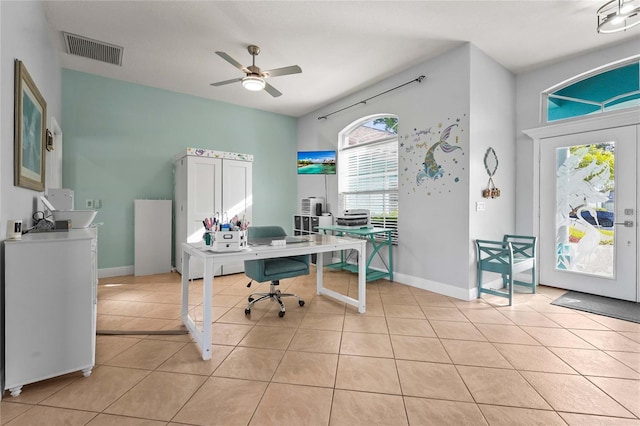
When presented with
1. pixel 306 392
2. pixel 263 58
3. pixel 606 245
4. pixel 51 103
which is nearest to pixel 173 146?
pixel 51 103

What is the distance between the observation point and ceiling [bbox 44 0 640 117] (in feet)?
9.34

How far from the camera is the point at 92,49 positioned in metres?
3.57

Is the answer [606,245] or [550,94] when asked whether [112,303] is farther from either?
[550,94]

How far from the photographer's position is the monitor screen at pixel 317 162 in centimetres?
525

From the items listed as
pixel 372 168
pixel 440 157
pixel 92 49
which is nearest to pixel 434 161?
pixel 440 157

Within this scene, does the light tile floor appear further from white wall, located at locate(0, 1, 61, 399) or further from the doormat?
white wall, located at locate(0, 1, 61, 399)

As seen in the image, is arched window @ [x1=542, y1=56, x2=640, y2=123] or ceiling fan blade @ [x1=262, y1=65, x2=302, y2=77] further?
arched window @ [x1=542, y1=56, x2=640, y2=123]

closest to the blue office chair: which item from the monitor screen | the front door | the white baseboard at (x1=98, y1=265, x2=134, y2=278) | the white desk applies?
the white desk

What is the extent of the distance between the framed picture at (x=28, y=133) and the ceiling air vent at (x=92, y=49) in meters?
1.18

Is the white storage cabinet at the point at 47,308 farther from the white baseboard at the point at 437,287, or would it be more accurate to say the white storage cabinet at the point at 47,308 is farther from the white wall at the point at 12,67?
the white baseboard at the point at 437,287

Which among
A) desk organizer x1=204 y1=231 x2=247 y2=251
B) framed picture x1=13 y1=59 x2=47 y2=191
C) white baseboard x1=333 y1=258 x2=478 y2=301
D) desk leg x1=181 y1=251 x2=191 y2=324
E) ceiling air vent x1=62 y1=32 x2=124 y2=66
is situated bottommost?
white baseboard x1=333 y1=258 x2=478 y2=301

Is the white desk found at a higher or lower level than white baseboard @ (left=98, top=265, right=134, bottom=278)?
higher

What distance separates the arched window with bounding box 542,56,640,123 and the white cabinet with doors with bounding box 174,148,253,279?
14.8 feet

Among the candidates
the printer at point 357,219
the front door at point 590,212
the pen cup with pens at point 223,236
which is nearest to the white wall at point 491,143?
the front door at point 590,212
